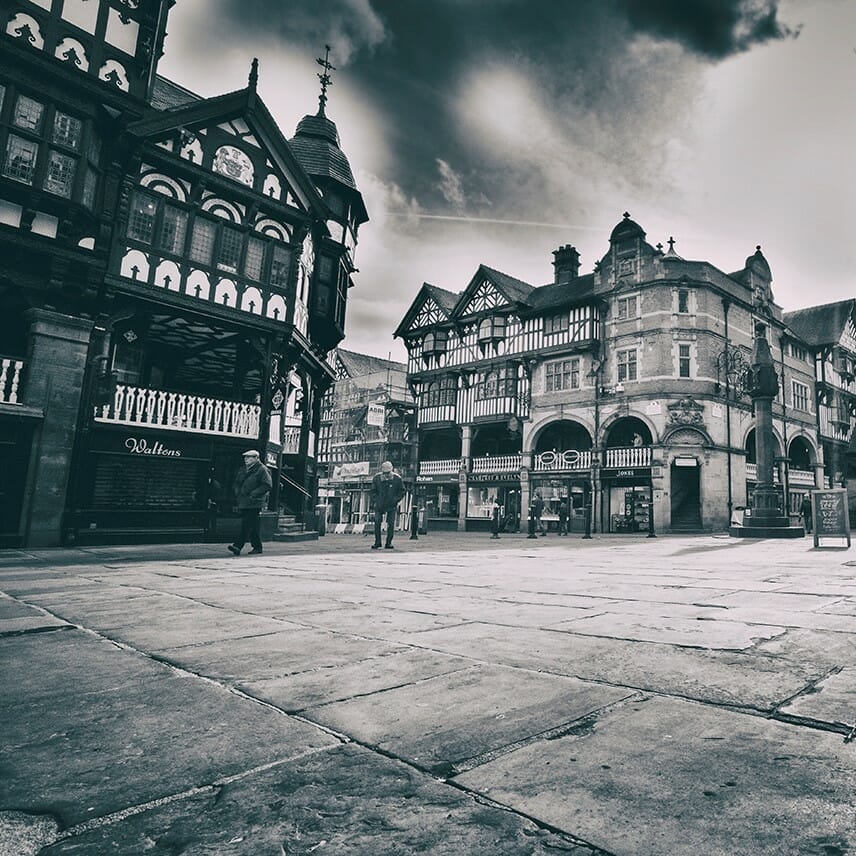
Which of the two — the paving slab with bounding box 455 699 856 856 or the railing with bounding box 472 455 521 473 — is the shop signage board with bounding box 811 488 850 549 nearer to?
the paving slab with bounding box 455 699 856 856

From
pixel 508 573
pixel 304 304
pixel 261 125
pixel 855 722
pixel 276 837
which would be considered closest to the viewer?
pixel 276 837

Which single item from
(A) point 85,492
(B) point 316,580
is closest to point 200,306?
(A) point 85,492

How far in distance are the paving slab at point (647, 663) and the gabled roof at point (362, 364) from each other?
44.6m

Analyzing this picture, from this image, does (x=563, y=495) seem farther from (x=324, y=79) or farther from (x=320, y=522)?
(x=324, y=79)

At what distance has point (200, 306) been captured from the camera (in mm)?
13680

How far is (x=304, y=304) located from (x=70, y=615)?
45.9ft

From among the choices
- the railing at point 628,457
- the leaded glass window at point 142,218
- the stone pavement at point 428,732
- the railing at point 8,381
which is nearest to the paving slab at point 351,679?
the stone pavement at point 428,732

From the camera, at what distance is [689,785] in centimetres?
143

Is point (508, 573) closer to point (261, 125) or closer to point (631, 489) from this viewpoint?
point (261, 125)

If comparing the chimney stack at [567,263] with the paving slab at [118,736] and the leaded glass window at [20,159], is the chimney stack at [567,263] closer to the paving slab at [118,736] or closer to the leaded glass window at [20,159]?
the leaded glass window at [20,159]

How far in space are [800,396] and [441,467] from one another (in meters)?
22.8

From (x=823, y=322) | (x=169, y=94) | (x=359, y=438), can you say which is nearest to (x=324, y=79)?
(x=169, y=94)

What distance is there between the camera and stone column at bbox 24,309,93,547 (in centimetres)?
1112

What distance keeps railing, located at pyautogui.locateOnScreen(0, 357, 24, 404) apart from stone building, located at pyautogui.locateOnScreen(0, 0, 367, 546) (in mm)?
46
